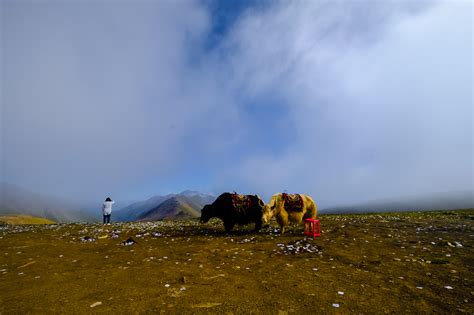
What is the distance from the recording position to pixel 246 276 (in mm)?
8812

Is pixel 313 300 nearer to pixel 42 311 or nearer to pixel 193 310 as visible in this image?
pixel 193 310

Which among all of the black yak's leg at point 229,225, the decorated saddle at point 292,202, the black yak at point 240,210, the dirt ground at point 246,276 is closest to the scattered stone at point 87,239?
the dirt ground at point 246,276

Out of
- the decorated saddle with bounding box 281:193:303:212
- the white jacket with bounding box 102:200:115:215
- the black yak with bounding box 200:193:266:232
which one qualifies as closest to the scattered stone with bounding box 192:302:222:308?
the black yak with bounding box 200:193:266:232

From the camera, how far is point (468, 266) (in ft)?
30.6

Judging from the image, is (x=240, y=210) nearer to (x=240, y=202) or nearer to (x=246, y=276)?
(x=240, y=202)

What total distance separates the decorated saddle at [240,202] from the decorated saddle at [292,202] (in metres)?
2.74

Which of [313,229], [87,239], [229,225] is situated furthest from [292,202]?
[87,239]

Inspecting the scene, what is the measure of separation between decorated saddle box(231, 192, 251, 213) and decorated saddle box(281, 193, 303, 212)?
2.74 m

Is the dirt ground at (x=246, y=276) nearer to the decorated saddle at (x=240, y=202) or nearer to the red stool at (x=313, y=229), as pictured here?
the red stool at (x=313, y=229)

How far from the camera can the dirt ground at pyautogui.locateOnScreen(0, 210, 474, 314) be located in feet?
→ 21.7

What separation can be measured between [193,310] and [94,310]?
2.55 meters

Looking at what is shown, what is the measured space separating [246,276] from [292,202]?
10537mm

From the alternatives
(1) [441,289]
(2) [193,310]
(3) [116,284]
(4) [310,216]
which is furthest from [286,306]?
(4) [310,216]

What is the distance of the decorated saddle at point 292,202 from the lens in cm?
1848
